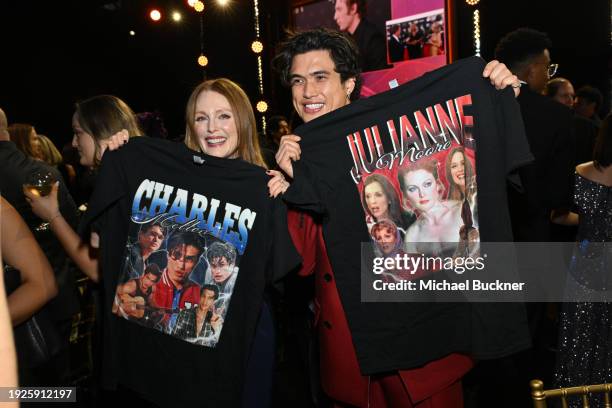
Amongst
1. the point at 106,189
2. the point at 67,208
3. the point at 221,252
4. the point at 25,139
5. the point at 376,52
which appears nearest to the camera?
the point at 221,252

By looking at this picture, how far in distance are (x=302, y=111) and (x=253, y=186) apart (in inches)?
12.8

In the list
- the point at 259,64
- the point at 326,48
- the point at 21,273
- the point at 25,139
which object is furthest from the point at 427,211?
the point at 259,64

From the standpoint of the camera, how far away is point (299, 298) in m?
3.84

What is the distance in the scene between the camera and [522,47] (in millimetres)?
3023

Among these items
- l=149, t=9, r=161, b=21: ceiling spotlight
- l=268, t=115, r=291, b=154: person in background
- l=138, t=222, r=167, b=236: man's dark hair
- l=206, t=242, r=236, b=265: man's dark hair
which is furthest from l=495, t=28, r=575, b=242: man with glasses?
l=149, t=9, r=161, b=21: ceiling spotlight

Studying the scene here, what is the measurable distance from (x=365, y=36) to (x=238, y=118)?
3.65 m

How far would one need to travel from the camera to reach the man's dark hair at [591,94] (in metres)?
4.44

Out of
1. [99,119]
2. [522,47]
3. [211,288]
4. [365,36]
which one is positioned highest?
[365,36]

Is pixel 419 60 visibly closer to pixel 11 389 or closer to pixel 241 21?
pixel 241 21

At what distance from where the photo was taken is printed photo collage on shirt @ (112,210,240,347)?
1.66 m

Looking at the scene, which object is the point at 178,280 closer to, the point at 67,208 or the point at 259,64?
the point at 67,208

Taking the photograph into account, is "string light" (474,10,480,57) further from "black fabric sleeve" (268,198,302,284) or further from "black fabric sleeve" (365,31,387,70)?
"black fabric sleeve" (268,198,302,284)

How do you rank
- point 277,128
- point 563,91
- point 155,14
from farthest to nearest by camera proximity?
point 155,14, point 277,128, point 563,91

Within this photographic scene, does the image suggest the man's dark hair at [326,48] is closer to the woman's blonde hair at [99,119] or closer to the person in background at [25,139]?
the woman's blonde hair at [99,119]
